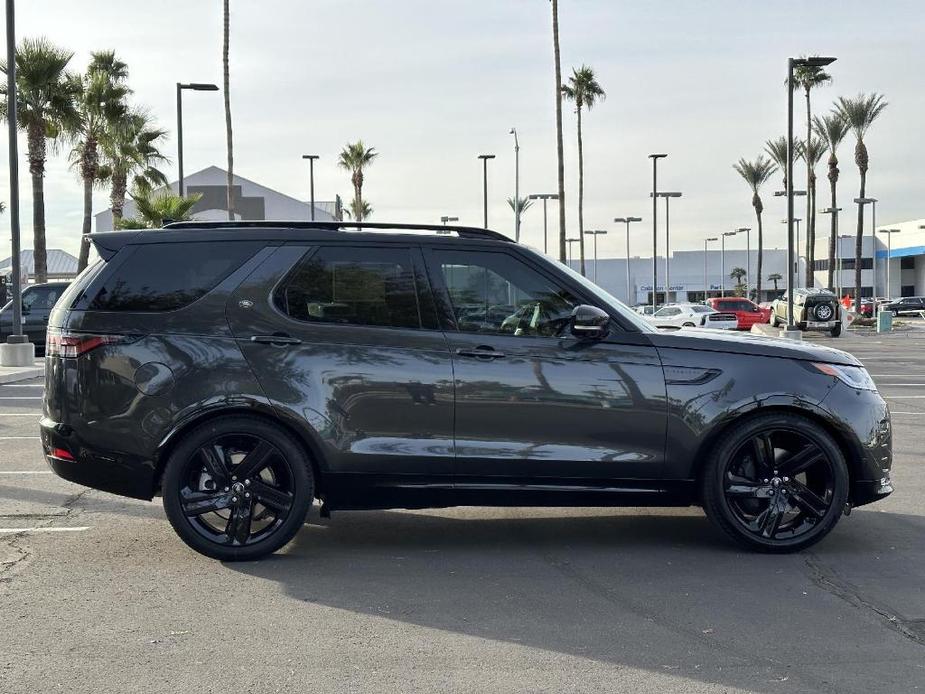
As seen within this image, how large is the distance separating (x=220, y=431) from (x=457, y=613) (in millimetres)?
1820

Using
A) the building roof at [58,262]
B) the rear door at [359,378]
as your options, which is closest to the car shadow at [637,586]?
the rear door at [359,378]

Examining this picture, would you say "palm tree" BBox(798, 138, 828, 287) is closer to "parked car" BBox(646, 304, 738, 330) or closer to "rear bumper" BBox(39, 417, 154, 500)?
"parked car" BBox(646, 304, 738, 330)

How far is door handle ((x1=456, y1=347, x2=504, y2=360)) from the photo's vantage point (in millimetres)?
6359

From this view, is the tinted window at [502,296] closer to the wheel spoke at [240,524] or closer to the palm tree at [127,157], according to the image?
the wheel spoke at [240,524]

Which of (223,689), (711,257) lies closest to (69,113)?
(223,689)

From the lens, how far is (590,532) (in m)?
7.26

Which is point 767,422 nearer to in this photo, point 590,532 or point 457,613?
point 590,532

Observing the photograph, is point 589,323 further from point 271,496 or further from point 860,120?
point 860,120

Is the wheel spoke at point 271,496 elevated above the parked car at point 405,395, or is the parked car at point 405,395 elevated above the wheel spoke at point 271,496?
the parked car at point 405,395

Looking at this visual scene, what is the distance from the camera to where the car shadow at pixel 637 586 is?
478cm

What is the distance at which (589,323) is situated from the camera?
247 inches

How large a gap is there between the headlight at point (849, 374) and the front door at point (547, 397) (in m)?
0.99

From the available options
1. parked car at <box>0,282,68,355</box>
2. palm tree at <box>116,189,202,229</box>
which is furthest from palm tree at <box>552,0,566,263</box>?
parked car at <box>0,282,68,355</box>

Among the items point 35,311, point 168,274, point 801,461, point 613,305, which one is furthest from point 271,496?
point 35,311
